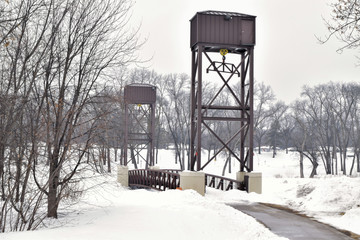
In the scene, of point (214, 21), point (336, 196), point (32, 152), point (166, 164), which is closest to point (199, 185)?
point (336, 196)

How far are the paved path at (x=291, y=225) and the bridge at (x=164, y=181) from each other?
525 centimetres

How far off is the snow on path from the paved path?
0.42 metres

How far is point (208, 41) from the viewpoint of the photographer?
17812mm

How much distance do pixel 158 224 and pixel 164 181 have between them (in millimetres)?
12529

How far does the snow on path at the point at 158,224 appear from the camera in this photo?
8.59 metres

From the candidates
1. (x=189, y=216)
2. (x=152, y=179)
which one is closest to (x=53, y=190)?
(x=189, y=216)

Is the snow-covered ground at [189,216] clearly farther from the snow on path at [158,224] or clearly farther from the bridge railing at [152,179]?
the bridge railing at [152,179]

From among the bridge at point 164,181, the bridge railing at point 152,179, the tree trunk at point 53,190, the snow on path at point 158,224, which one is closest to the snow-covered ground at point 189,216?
the snow on path at point 158,224

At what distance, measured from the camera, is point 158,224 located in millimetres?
9844

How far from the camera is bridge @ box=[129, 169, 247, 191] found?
65.1 feet

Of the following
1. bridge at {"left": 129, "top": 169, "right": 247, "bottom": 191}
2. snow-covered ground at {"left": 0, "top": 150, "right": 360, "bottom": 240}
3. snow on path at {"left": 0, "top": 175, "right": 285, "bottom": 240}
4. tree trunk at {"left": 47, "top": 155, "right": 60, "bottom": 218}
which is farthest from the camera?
bridge at {"left": 129, "top": 169, "right": 247, "bottom": 191}

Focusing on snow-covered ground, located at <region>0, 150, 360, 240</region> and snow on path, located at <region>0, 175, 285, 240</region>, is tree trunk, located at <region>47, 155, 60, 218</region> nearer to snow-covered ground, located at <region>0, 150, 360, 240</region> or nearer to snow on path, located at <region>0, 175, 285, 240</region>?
snow-covered ground, located at <region>0, 150, 360, 240</region>

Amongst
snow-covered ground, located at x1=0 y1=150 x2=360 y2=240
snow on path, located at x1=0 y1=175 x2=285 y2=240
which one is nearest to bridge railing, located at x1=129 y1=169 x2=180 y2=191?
snow-covered ground, located at x1=0 y1=150 x2=360 y2=240

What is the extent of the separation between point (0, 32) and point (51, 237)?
541 centimetres
